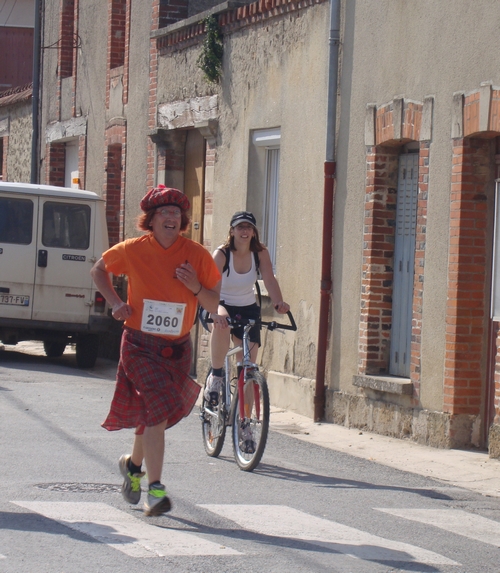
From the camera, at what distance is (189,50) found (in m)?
15.2

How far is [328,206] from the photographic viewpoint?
37.9 feet

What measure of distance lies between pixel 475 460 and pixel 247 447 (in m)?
2.02

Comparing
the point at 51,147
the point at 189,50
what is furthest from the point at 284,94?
the point at 51,147

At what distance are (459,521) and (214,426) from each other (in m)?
2.48

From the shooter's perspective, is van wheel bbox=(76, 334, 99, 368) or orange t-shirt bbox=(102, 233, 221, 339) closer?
orange t-shirt bbox=(102, 233, 221, 339)

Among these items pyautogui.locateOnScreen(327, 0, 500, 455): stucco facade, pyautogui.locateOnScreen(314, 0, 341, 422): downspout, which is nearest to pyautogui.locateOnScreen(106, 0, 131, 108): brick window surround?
pyautogui.locateOnScreen(314, 0, 341, 422): downspout

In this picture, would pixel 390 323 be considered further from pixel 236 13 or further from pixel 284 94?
pixel 236 13

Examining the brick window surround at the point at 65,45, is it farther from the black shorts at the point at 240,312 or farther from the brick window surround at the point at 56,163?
the black shorts at the point at 240,312

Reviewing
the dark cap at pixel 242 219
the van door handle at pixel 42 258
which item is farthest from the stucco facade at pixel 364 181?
the van door handle at pixel 42 258

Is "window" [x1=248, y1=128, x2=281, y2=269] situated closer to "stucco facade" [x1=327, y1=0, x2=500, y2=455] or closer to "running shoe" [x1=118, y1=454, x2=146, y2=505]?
"stucco facade" [x1=327, y1=0, x2=500, y2=455]

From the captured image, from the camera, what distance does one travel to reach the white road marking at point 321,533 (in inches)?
229

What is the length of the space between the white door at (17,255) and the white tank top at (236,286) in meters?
6.37

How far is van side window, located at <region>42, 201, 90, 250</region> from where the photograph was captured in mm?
15078

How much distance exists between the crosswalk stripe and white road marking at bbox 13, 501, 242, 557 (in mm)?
1502
